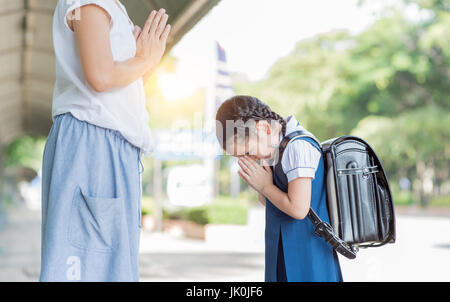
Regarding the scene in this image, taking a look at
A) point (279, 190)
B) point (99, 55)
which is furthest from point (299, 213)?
point (99, 55)

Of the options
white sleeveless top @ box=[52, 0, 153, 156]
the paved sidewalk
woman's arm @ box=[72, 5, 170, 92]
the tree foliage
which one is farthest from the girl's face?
the tree foliage

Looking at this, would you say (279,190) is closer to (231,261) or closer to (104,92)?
(104,92)

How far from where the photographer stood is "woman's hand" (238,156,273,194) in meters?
1.72

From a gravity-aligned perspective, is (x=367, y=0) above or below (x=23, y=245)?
above

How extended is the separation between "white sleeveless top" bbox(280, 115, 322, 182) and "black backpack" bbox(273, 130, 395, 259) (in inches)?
1.4

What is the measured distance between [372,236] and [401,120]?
2191 cm

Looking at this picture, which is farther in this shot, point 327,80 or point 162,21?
point 327,80

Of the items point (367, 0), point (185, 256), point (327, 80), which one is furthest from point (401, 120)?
point (185, 256)

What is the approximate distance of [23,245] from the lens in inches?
437

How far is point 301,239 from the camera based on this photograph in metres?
1.73

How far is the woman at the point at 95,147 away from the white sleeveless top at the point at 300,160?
1.49ft

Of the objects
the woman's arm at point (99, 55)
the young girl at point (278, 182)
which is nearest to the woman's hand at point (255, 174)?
the young girl at point (278, 182)

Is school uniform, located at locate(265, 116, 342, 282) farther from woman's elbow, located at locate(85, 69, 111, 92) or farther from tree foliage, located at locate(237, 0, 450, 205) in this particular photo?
tree foliage, located at locate(237, 0, 450, 205)
